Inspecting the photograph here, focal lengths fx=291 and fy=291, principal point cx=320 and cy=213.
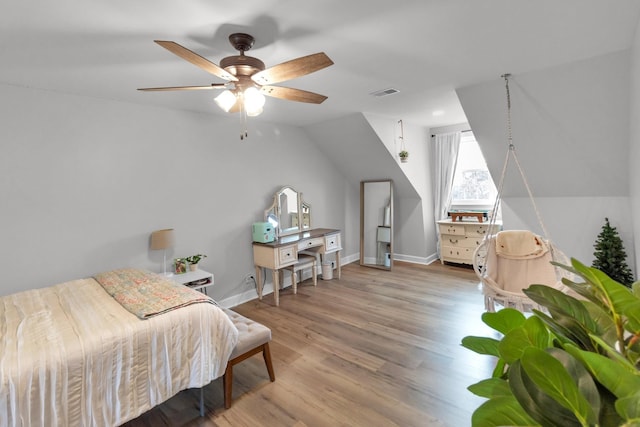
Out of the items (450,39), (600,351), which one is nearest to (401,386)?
(600,351)

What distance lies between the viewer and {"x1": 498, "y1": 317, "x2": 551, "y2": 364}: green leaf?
519mm

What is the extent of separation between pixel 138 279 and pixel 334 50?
2.37 m

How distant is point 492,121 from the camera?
10.3 ft

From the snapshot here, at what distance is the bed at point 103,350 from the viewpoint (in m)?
1.36

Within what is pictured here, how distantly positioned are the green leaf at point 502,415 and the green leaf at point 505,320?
14 cm

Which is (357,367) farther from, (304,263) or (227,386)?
(304,263)

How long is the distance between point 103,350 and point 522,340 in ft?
6.19

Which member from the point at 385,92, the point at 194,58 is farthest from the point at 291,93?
the point at 385,92

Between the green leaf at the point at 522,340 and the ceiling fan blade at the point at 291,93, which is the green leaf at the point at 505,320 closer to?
the green leaf at the point at 522,340

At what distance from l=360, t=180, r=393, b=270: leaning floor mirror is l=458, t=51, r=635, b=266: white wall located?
186cm

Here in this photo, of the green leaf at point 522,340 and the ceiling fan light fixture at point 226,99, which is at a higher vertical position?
the ceiling fan light fixture at point 226,99

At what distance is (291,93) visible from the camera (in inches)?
81.3

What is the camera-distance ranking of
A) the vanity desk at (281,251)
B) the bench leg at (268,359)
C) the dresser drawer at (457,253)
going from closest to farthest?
the bench leg at (268,359)
the vanity desk at (281,251)
the dresser drawer at (457,253)

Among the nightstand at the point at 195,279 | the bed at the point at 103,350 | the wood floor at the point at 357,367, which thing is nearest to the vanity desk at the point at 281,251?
the wood floor at the point at 357,367
